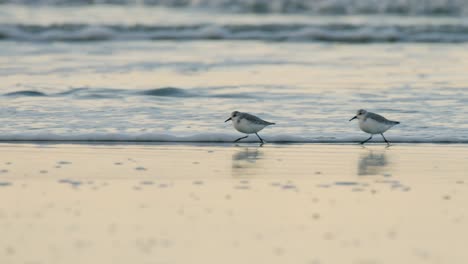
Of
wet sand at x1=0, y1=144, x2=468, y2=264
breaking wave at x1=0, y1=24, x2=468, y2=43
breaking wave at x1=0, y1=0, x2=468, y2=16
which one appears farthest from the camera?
breaking wave at x1=0, y1=0, x2=468, y2=16

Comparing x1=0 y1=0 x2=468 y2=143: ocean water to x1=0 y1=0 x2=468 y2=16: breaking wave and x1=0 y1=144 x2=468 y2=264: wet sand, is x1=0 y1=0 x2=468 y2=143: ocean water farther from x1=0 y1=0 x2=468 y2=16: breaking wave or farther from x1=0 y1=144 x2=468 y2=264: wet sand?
x1=0 y1=144 x2=468 y2=264: wet sand

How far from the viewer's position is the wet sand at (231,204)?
21.1 ft

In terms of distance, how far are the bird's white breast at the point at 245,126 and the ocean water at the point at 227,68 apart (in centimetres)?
27

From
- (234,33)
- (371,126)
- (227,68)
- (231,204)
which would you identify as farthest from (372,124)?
(234,33)

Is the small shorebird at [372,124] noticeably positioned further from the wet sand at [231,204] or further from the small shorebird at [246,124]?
the small shorebird at [246,124]

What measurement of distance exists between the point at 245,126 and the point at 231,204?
3234mm

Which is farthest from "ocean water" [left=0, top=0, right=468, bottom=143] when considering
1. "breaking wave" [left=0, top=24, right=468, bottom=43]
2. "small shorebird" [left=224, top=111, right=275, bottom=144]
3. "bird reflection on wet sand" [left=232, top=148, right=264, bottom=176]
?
"bird reflection on wet sand" [left=232, top=148, right=264, bottom=176]

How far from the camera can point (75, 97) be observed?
1373 cm

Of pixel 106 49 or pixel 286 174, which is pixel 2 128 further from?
pixel 106 49

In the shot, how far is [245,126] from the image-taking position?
10.9 m

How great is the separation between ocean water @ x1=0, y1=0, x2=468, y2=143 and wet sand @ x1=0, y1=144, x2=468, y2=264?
1118 millimetres

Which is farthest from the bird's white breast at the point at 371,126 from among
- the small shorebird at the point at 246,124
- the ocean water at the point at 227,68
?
the small shorebird at the point at 246,124

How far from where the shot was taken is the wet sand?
6.44 metres

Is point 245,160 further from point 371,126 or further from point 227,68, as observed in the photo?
point 227,68
